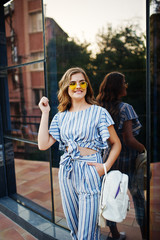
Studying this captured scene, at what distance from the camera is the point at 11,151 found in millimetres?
3318

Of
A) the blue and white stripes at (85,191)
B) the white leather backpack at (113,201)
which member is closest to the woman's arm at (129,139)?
the blue and white stripes at (85,191)

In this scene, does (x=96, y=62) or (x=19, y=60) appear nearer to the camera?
(x=96, y=62)

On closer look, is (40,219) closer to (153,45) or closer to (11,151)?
(11,151)

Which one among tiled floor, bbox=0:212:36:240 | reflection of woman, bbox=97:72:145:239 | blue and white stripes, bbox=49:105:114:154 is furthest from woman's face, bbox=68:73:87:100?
tiled floor, bbox=0:212:36:240

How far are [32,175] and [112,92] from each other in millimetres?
2854

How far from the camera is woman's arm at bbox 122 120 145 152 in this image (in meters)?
1.79

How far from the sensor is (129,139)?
1.83m

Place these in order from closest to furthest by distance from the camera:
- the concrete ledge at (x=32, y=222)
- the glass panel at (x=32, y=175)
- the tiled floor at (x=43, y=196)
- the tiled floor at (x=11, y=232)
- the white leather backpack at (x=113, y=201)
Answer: the white leather backpack at (x=113, y=201), the tiled floor at (x=43, y=196), the concrete ledge at (x=32, y=222), the tiled floor at (x=11, y=232), the glass panel at (x=32, y=175)

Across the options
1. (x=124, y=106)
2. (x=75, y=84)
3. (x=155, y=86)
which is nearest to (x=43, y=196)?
(x=124, y=106)

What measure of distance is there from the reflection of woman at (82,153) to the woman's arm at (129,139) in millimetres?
256

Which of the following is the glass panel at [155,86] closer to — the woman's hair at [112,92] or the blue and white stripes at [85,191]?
the woman's hair at [112,92]

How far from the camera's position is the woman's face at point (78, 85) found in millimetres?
1587

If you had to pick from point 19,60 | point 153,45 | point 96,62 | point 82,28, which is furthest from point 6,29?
point 153,45

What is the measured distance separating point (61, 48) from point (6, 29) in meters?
1.37
